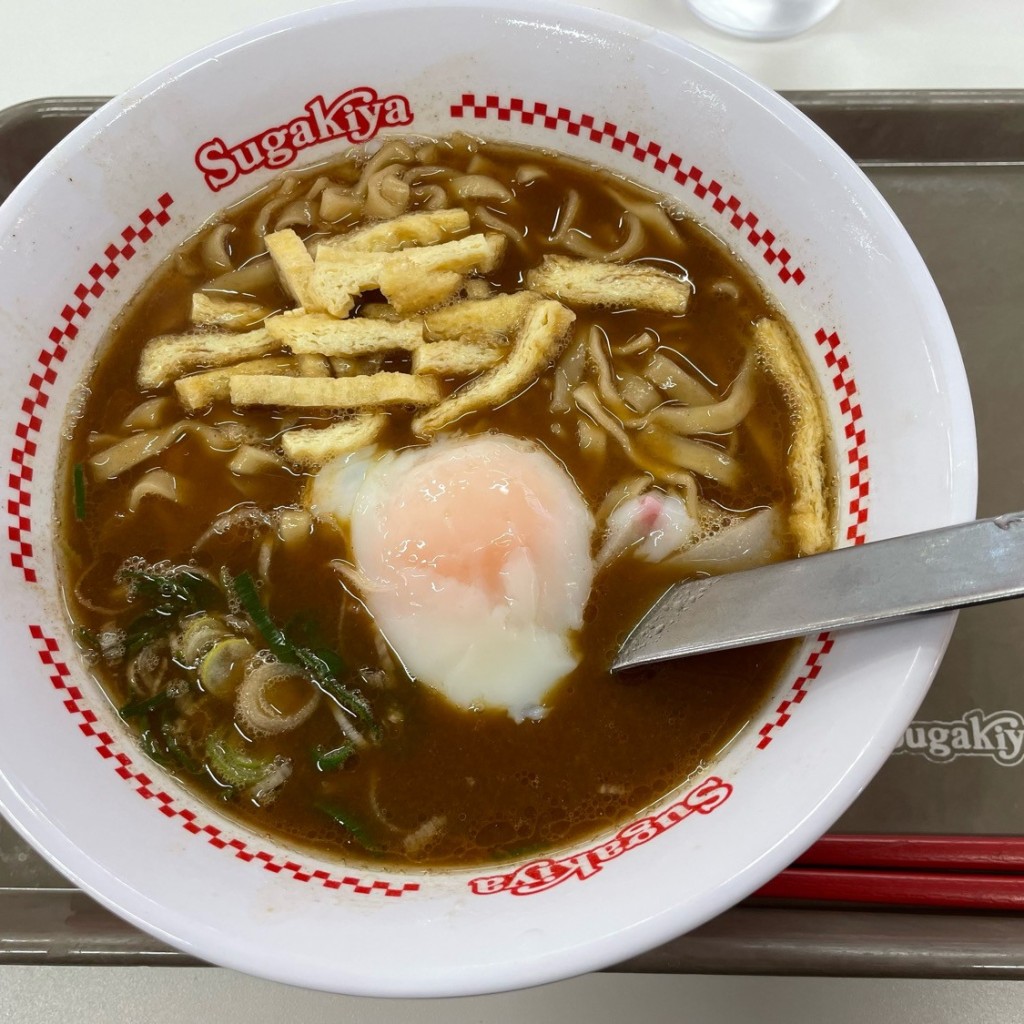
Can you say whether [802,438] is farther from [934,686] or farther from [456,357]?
[456,357]

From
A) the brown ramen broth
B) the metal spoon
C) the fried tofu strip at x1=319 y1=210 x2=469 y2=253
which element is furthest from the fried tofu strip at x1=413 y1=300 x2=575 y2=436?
the metal spoon

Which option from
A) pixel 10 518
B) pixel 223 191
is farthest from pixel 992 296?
pixel 10 518

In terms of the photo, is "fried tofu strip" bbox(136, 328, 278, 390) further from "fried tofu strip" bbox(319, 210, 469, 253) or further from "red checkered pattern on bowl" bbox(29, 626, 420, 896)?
"red checkered pattern on bowl" bbox(29, 626, 420, 896)

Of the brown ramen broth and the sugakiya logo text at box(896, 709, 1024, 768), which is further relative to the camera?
the sugakiya logo text at box(896, 709, 1024, 768)

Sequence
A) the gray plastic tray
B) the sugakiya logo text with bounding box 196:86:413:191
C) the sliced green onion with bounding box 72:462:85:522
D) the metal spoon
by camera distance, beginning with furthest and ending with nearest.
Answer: the sugakiya logo text with bounding box 196:86:413:191 → the sliced green onion with bounding box 72:462:85:522 → the gray plastic tray → the metal spoon

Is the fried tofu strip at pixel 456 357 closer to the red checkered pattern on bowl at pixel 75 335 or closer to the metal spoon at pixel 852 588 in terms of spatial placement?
the red checkered pattern on bowl at pixel 75 335

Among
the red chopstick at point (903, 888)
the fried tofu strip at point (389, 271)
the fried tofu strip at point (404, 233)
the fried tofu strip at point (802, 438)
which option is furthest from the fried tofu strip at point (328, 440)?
the red chopstick at point (903, 888)

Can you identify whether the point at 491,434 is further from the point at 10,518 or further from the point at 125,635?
the point at 10,518
